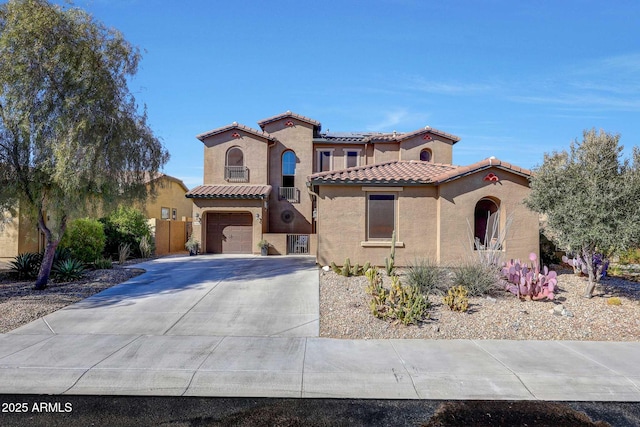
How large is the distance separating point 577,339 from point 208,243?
19.2 metres

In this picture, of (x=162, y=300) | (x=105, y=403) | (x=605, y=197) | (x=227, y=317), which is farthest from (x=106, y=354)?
(x=605, y=197)

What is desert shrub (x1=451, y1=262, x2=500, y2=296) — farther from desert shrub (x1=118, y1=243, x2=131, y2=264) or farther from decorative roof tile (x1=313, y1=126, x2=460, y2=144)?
decorative roof tile (x1=313, y1=126, x2=460, y2=144)

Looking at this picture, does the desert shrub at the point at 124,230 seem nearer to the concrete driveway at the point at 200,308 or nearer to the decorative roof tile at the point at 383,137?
the concrete driveway at the point at 200,308

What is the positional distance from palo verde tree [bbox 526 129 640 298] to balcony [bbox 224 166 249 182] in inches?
707

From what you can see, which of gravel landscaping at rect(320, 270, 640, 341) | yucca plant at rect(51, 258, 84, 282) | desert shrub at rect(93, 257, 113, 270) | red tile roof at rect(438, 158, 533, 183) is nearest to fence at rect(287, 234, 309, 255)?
desert shrub at rect(93, 257, 113, 270)

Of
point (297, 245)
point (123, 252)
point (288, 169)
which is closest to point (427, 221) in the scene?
point (297, 245)

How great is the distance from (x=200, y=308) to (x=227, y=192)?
45.9ft

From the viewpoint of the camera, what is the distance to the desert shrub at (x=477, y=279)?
9758 mm

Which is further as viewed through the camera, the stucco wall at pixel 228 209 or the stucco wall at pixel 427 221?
the stucco wall at pixel 228 209

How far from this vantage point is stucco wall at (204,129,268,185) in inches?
976

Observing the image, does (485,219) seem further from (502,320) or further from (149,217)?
(149,217)

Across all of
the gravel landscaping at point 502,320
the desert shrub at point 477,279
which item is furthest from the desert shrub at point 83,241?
the desert shrub at point 477,279

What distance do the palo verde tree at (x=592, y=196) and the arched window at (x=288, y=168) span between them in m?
17.9

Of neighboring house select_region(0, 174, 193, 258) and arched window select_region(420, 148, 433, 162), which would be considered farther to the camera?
arched window select_region(420, 148, 433, 162)
